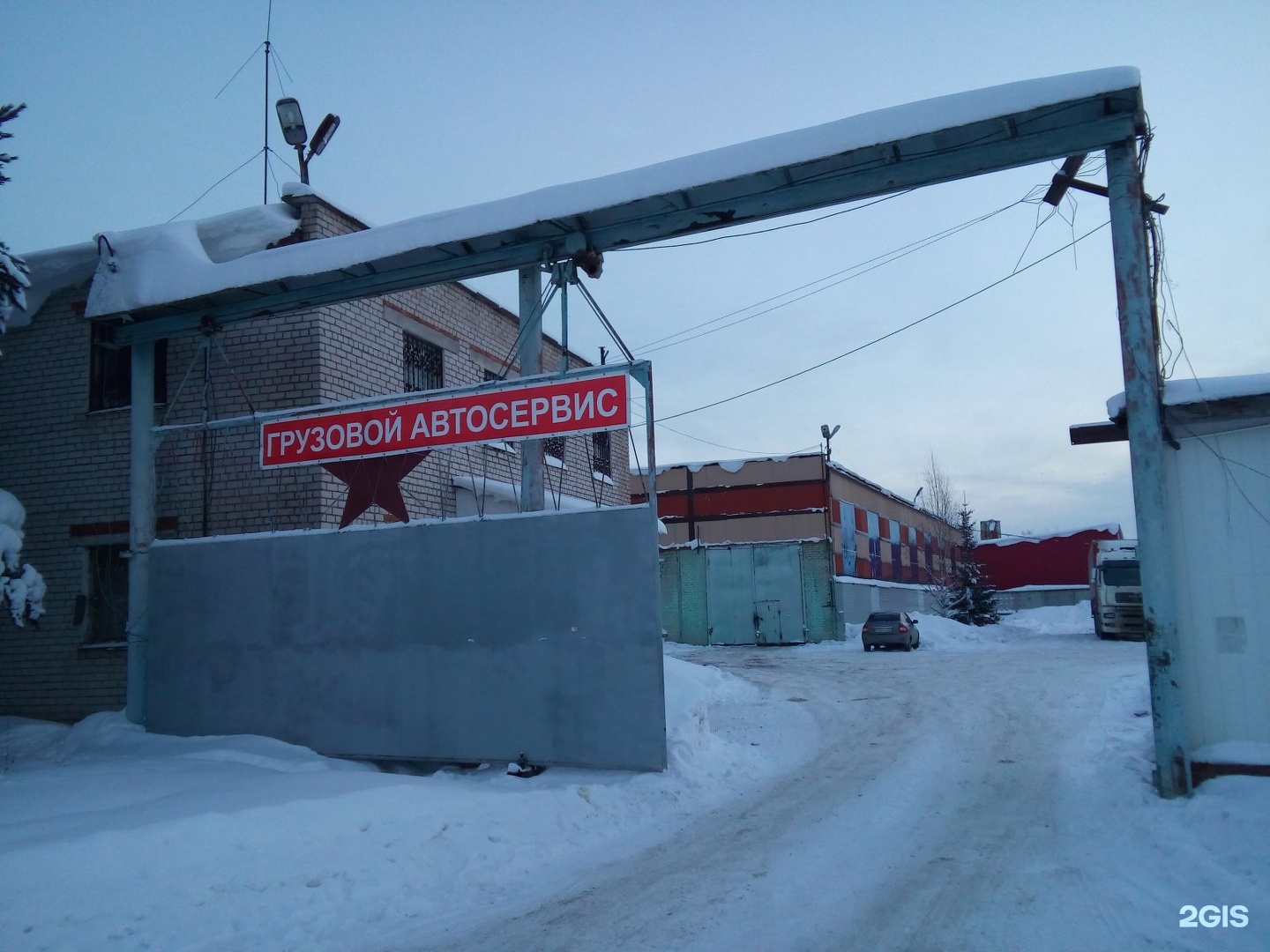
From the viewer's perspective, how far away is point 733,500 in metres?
38.7

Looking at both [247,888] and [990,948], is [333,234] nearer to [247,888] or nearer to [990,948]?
[247,888]

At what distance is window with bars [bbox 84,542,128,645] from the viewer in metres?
13.1

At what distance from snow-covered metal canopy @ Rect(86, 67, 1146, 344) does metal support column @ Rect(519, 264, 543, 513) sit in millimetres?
276

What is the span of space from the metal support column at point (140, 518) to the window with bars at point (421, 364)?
359 cm

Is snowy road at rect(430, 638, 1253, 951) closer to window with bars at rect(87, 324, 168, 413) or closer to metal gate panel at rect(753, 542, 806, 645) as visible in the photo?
window with bars at rect(87, 324, 168, 413)

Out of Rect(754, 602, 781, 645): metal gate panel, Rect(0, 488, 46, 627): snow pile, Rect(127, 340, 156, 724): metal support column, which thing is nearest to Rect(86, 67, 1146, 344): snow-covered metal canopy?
Rect(127, 340, 156, 724): metal support column

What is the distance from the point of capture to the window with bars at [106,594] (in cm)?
1312

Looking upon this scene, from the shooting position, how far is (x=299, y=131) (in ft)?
48.8

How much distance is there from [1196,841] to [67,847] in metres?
7.73

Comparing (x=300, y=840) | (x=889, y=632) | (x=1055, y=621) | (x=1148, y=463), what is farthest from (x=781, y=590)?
(x=300, y=840)

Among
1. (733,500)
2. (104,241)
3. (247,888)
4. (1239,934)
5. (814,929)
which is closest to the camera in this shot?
(1239,934)

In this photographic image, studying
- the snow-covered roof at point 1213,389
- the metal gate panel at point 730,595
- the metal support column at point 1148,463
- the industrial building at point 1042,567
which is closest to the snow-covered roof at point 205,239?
the metal support column at point 1148,463

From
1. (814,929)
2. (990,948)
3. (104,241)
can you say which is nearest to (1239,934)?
(990,948)

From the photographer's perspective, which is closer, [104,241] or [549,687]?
[549,687]
